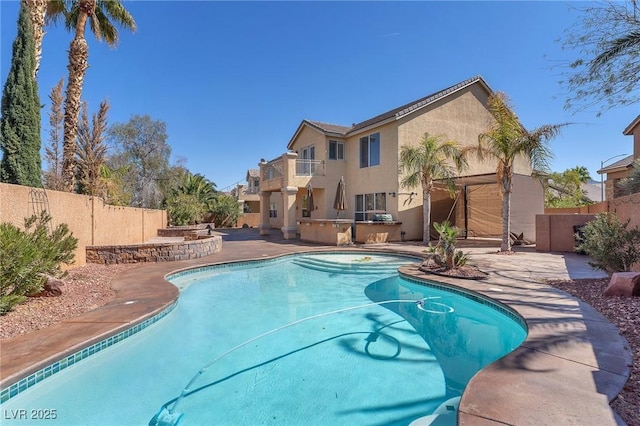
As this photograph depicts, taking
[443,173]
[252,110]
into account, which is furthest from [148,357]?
[252,110]

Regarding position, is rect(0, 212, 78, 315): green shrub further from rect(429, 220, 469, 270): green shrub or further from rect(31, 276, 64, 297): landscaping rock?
rect(429, 220, 469, 270): green shrub

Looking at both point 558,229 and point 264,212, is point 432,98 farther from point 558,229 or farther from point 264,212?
point 264,212

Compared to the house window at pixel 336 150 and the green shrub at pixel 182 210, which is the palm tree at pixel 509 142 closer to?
the house window at pixel 336 150

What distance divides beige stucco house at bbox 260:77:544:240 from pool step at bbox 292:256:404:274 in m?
5.44

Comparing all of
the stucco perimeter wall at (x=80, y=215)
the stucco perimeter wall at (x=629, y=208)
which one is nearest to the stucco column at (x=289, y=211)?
the stucco perimeter wall at (x=80, y=215)

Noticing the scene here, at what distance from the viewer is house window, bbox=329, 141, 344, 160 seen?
22.0 metres

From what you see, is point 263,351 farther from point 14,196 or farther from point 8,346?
point 14,196

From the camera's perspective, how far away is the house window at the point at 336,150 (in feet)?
72.0

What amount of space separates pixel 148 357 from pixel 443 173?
49.0ft

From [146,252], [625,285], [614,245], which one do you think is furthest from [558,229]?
[146,252]

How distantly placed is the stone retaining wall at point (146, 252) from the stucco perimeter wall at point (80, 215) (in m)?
0.44

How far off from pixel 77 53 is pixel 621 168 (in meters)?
33.0

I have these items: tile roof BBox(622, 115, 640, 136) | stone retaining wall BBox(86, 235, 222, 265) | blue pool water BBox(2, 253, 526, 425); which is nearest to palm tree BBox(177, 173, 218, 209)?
stone retaining wall BBox(86, 235, 222, 265)

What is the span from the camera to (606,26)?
7000 mm
